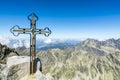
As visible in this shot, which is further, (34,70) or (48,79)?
(34,70)

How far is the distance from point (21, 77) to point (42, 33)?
414cm

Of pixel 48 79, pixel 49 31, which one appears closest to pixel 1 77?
pixel 48 79

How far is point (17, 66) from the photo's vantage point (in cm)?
1722

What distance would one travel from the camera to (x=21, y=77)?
17328mm

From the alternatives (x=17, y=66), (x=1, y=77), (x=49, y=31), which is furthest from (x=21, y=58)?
(x=49, y=31)

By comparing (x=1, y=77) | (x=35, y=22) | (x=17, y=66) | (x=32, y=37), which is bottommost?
(x=1, y=77)

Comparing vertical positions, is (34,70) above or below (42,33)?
below

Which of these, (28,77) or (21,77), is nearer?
(28,77)

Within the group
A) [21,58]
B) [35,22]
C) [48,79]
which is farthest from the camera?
[21,58]

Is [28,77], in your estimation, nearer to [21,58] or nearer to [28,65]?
[28,65]

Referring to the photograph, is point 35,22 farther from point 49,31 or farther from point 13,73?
point 13,73

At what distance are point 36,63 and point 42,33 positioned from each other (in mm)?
2691

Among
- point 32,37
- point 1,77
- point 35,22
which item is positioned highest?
point 35,22

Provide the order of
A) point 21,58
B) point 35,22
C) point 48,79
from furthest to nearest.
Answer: point 21,58
point 35,22
point 48,79
